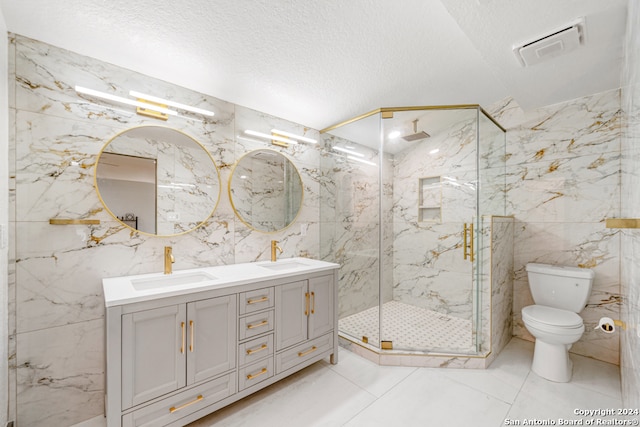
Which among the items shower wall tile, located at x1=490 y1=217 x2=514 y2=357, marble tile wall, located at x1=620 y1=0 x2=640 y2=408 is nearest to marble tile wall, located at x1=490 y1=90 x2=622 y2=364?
Answer: shower wall tile, located at x1=490 y1=217 x2=514 y2=357

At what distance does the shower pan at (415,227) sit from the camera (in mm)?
2309

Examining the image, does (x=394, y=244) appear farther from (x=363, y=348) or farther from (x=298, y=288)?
(x=298, y=288)

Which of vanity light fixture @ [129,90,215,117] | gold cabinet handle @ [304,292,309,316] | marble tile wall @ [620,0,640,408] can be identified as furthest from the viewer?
gold cabinet handle @ [304,292,309,316]

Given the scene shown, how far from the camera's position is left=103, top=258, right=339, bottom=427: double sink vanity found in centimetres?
134

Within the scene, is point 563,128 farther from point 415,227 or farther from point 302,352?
point 302,352

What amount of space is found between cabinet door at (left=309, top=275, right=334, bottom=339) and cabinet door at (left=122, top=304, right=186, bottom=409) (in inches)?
37.0

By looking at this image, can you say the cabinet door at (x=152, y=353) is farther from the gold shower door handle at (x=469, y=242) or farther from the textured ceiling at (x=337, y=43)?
the gold shower door handle at (x=469, y=242)

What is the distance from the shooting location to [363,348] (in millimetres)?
2385

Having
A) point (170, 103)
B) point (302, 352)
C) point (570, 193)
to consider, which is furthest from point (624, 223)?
point (170, 103)

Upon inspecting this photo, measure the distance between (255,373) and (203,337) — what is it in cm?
48

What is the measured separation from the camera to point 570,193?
2.39m

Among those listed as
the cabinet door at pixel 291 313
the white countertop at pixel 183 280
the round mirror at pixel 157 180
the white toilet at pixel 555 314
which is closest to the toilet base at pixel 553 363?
the white toilet at pixel 555 314

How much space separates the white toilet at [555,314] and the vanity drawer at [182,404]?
229 cm

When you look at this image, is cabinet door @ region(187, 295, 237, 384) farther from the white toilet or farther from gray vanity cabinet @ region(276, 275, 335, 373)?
the white toilet
